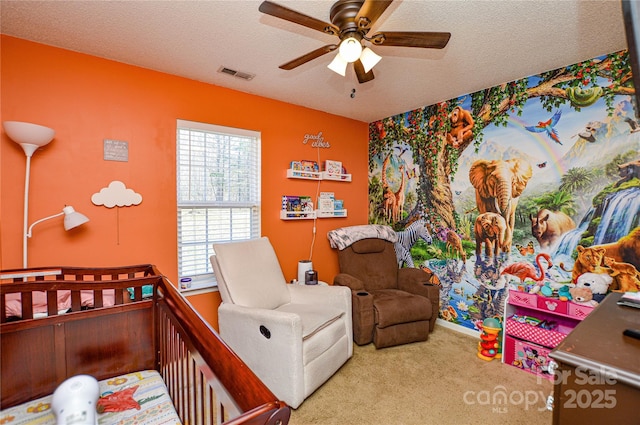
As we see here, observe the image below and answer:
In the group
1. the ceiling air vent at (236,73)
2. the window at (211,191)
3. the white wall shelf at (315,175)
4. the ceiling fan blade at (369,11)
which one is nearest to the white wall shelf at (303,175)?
the white wall shelf at (315,175)

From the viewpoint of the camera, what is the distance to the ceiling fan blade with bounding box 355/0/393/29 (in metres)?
1.21

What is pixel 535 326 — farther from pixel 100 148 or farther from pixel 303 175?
pixel 100 148

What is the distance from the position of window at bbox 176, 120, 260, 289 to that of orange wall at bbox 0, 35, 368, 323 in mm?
84

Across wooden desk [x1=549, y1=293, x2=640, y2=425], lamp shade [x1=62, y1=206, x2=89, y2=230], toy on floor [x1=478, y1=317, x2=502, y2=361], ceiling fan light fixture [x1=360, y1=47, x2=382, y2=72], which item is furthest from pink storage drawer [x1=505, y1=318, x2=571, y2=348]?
lamp shade [x1=62, y1=206, x2=89, y2=230]

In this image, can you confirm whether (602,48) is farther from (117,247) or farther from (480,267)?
(117,247)

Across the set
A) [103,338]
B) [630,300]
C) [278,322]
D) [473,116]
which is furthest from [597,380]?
[473,116]

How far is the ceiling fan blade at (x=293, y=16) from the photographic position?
1.24 m

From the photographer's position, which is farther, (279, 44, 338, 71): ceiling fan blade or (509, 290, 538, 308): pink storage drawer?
(509, 290, 538, 308): pink storage drawer

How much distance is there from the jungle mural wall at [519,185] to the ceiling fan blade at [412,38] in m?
1.60

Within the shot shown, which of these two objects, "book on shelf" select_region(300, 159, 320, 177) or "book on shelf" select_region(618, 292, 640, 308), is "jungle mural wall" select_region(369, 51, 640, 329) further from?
"book on shelf" select_region(300, 159, 320, 177)

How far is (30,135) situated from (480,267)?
3.70 m

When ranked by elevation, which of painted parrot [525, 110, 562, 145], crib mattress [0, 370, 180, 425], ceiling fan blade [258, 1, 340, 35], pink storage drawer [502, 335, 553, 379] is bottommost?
pink storage drawer [502, 335, 553, 379]

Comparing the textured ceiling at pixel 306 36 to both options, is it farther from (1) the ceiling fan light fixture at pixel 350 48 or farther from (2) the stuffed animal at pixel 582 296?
(2) the stuffed animal at pixel 582 296

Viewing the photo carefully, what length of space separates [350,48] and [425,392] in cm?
229
